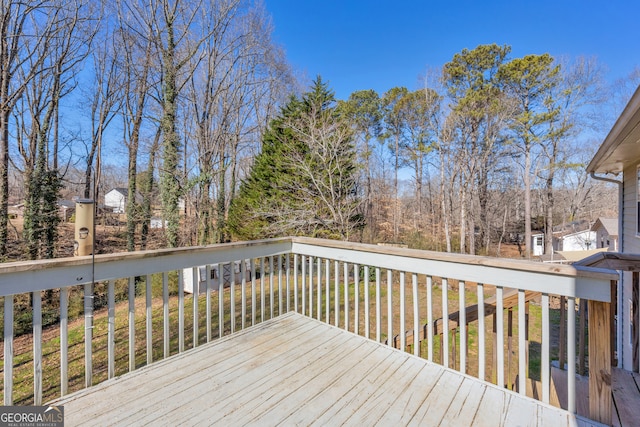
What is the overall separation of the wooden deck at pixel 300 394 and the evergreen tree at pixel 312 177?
6.37m

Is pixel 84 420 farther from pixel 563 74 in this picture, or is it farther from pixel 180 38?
pixel 563 74

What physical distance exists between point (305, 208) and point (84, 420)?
7.69 m

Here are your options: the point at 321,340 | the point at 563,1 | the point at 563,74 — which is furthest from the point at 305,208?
the point at 563,74

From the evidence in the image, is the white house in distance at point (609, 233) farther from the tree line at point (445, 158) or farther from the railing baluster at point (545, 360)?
the railing baluster at point (545, 360)

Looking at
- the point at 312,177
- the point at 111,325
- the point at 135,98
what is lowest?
the point at 111,325

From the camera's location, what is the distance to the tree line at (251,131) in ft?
28.1

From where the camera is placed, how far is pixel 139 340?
5156 millimetres

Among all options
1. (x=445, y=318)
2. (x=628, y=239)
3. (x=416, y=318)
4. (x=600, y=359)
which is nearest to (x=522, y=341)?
(x=600, y=359)

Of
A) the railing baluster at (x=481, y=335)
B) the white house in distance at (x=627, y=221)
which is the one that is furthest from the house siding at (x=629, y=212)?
the railing baluster at (x=481, y=335)

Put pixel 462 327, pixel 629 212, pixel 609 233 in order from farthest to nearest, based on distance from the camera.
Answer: pixel 609 233, pixel 629 212, pixel 462 327

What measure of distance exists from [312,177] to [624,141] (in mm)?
6383

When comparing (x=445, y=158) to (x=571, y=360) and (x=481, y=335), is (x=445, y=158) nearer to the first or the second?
(x=481, y=335)

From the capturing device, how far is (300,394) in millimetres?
1886

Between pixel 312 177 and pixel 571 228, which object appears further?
pixel 571 228
